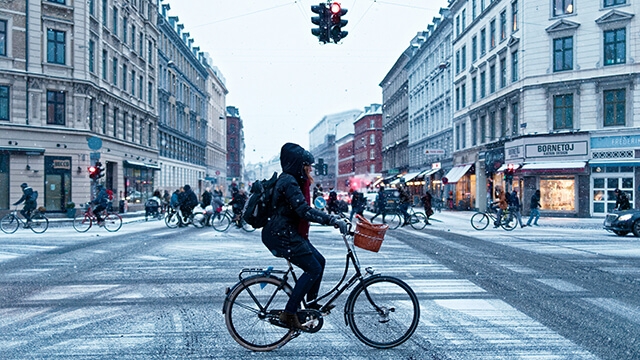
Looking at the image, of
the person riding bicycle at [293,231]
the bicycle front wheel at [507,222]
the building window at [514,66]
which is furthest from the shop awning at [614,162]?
the person riding bicycle at [293,231]

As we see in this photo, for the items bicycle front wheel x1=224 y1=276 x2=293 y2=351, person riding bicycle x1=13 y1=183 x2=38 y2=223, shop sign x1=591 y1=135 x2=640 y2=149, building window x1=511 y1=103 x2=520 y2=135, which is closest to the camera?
bicycle front wheel x1=224 y1=276 x2=293 y2=351

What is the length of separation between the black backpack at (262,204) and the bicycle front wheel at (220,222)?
14459mm

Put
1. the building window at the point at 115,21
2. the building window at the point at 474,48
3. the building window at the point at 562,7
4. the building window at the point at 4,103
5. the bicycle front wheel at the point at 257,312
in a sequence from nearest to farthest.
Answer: the bicycle front wheel at the point at 257,312 → the building window at the point at 4,103 → the building window at the point at 562,7 → the building window at the point at 115,21 → the building window at the point at 474,48

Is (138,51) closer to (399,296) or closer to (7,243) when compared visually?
(7,243)

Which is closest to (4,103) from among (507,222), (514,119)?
(507,222)

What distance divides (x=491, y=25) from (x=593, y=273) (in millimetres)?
29559

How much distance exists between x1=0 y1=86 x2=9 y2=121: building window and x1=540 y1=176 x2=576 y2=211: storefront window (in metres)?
29.2

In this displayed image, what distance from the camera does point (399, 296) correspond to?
4484mm

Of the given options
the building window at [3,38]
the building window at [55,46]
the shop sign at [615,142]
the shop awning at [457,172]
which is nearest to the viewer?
the building window at [3,38]

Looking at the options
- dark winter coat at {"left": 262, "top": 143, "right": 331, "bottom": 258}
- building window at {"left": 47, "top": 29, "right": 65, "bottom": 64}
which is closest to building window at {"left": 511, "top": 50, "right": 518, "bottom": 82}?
building window at {"left": 47, "top": 29, "right": 65, "bottom": 64}

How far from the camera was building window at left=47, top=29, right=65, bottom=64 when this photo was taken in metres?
27.4

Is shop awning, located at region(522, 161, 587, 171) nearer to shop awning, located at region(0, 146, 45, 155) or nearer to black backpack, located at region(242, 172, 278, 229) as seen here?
shop awning, located at region(0, 146, 45, 155)

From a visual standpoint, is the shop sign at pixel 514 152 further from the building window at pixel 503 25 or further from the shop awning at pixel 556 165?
the building window at pixel 503 25

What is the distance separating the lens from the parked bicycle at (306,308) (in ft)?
14.9
